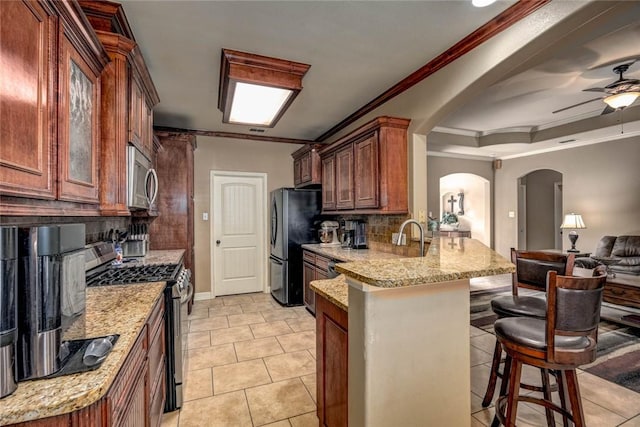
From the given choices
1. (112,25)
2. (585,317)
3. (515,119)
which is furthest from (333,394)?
(515,119)

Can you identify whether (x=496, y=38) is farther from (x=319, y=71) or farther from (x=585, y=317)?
(x=585, y=317)

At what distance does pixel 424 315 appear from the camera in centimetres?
133

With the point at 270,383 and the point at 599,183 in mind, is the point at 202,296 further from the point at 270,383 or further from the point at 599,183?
the point at 599,183

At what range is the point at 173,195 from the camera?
4223 millimetres

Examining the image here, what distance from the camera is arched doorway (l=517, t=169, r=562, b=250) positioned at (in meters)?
8.03

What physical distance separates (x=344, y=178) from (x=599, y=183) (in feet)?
17.0

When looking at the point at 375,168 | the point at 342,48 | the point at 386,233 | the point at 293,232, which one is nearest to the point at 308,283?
the point at 293,232

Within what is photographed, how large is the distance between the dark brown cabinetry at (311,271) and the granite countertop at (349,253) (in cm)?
7

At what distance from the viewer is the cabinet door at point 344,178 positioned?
12.4 ft

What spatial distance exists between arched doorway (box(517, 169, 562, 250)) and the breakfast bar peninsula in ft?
26.2

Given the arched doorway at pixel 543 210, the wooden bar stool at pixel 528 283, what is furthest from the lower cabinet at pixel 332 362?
the arched doorway at pixel 543 210

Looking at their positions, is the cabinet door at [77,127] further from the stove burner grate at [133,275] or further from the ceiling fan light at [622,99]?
the ceiling fan light at [622,99]

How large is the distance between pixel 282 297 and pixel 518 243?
20.1 ft

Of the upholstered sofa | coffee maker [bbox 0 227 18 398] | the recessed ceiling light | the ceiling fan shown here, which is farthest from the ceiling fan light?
coffee maker [bbox 0 227 18 398]
